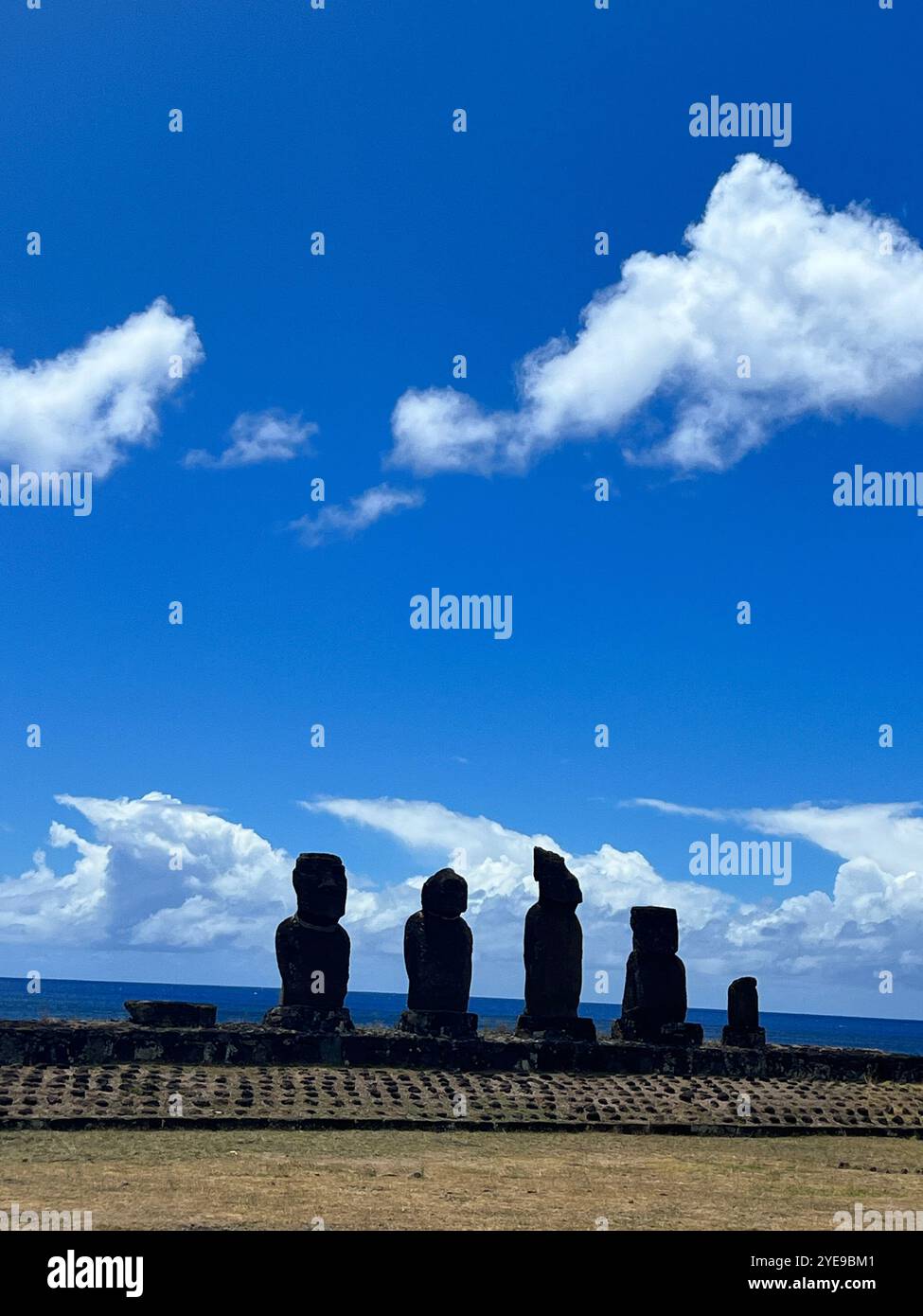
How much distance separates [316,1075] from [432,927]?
508cm

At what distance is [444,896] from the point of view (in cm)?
2550

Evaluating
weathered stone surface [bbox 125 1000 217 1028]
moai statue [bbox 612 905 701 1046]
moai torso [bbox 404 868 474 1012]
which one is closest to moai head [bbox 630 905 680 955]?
moai statue [bbox 612 905 701 1046]

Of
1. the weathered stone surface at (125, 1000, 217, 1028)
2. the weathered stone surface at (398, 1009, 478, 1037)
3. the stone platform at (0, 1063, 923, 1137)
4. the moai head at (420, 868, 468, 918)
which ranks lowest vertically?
the stone platform at (0, 1063, 923, 1137)

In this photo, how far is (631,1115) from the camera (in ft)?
67.6

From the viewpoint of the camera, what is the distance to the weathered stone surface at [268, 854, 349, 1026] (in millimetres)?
24109

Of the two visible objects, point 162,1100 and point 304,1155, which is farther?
point 162,1100

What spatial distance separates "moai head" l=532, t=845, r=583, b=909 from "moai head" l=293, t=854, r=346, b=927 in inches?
167

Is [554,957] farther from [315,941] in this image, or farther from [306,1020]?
[306,1020]

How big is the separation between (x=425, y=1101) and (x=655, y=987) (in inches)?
303

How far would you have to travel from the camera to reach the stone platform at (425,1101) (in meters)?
18.0

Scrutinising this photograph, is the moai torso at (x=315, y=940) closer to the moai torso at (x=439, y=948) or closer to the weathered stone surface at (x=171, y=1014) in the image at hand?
the moai torso at (x=439, y=948)

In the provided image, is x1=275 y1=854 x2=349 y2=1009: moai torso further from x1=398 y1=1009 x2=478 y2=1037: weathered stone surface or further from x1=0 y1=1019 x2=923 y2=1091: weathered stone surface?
x1=398 y1=1009 x2=478 y2=1037: weathered stone surface
